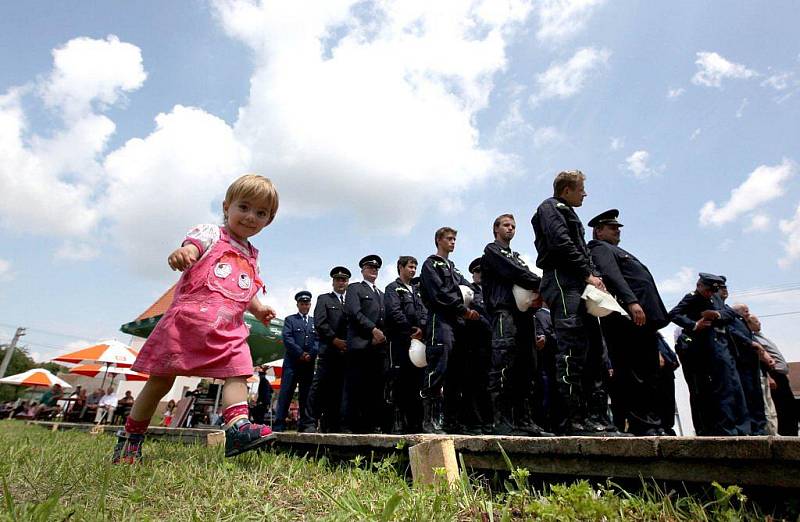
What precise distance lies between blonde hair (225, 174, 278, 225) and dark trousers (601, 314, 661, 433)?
3.06m

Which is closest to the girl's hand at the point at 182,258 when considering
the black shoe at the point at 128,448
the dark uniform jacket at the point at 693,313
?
the black shoe at the point at 128,448

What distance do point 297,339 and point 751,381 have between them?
256 inches

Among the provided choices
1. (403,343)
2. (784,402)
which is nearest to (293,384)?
(403,343)

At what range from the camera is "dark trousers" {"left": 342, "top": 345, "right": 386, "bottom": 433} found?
566 cm

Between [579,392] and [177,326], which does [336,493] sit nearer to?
[177,326]

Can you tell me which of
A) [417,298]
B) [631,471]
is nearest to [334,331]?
[417,298]

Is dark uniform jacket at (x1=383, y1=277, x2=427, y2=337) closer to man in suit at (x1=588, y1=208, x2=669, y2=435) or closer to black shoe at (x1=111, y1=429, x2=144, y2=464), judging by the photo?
man in suit at (x1=588, y1=208, x2=669, y2=435)

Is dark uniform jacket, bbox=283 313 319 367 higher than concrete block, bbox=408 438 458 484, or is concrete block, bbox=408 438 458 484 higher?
dark uniform jacket, bbox=283 313 319 367

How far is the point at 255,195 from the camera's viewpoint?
3.02 metres

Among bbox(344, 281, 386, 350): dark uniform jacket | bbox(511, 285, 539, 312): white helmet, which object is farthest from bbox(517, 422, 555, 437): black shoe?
bbox(344, 281, 386, 350): dark uniform jacket

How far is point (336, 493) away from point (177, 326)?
1.34 metres

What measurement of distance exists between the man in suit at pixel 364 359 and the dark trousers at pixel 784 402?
5.79 meters

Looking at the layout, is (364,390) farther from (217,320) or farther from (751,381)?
(751,381)

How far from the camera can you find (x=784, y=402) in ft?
23.0
